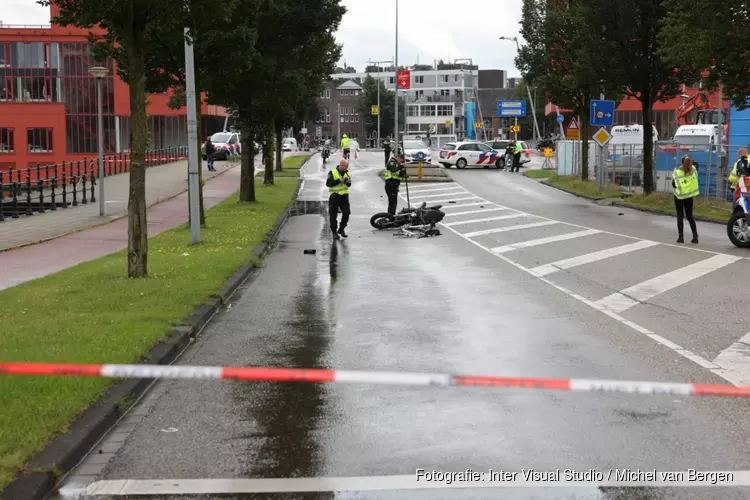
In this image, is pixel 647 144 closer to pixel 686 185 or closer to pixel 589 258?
pixel 686 185

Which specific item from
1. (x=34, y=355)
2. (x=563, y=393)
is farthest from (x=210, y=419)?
(x=563, y=393)

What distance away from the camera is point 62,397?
A: 6.68m

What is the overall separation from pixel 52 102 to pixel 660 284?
71.7 meters

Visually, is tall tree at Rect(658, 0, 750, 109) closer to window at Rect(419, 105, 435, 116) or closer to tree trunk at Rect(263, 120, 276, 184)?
tree trunk at Rect(263, 120, 276, 184)

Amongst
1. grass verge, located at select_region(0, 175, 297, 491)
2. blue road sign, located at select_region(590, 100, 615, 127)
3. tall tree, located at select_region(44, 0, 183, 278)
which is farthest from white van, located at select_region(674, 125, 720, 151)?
tall tree, located at select_region(44, 0, 183, 278)

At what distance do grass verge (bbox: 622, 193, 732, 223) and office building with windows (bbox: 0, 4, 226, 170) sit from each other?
163 ft

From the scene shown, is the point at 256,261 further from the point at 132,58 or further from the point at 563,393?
the point at 563,393

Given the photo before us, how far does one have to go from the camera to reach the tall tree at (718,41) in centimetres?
2344

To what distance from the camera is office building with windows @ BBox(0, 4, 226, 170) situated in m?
76.0

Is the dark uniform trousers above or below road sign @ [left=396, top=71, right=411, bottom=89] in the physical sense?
below

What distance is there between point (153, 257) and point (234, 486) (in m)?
11.9

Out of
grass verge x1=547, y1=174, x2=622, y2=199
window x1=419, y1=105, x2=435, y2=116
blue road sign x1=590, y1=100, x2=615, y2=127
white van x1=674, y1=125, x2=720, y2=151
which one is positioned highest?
window x1=419, y1=105, x2=435, y2=116

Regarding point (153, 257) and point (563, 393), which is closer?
point (563, 393)

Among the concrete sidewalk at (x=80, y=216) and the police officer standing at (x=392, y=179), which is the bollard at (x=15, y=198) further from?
the police officer standing at (x=392, y=179)
